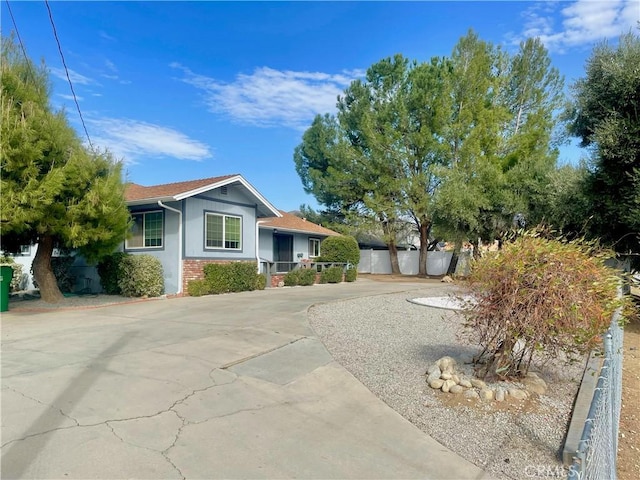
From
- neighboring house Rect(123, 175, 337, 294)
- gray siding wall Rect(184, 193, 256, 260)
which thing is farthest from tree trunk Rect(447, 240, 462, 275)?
gray siding wall Rect(184, 193, 256, 260)

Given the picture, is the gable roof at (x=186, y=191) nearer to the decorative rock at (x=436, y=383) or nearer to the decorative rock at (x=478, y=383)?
the decorative rock at (x=436, y=383)

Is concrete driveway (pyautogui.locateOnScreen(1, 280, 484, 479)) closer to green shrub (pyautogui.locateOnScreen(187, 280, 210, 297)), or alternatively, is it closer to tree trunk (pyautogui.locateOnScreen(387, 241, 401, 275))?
green shrub (pyautogui.locateOnScreen(187, 280, 210, 297))

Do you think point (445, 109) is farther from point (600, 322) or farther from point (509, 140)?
point (600, 322)

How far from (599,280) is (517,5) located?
29.1 feet

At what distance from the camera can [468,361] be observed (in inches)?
240

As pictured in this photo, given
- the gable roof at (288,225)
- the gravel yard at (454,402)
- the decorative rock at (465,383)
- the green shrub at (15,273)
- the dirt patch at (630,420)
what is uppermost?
the gable roof at (288,225)

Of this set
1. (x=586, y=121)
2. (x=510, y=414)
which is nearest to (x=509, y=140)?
(x=586, y=121)

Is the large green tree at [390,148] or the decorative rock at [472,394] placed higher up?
the large green tree at [390,148]

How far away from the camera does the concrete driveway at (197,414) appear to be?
333 cm

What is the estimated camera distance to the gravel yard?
367 cm

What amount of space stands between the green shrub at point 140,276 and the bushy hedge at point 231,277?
5.77ft

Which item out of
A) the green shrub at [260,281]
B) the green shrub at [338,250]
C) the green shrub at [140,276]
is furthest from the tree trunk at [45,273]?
the green shrub at [338,250]

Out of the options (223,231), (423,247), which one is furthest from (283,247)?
(423,247)

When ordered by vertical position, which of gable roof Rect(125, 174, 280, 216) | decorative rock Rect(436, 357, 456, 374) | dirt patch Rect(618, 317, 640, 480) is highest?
gable roof Rect(125, 174, 280, 216)
